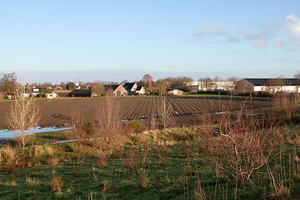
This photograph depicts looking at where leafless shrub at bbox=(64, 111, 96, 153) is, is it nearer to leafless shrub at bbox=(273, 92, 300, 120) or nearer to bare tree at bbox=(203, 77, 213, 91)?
leafless shrub at bbox=(273, 92, 300, 120)

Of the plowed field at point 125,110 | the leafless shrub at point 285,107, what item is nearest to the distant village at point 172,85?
the plowed field at point 125,110

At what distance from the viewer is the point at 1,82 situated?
74438 millimetres

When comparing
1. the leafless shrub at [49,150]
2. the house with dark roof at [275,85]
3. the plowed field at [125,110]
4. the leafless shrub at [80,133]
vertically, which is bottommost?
the plowed field at [125,110]

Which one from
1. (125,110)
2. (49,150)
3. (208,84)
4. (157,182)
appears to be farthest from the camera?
(208,84)

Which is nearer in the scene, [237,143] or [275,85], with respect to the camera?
[237,143]

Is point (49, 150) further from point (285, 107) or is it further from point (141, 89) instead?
point (141, 89)

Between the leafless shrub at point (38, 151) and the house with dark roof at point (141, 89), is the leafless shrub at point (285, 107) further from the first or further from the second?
the house with dark roof at point (141, 89)

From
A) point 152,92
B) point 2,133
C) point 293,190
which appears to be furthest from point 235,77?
point 293,190

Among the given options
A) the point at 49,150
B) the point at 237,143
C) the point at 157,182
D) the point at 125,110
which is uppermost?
the point at 237,143

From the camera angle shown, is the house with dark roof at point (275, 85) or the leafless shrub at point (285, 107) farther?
the house with dark roof at point (275, 85)

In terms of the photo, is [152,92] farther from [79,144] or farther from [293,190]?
[293,190]

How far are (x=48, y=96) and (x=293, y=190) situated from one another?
3255 inches

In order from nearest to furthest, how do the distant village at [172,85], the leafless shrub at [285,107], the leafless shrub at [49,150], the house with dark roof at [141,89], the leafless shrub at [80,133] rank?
the leafless shrub at [49,150] < the leafless shrub at [80,133] < the leafless shrub at [285,107] < the distant village at [172,85] < the house with dark roof at [141,89]

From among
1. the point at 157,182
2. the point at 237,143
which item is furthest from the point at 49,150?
the point at 237,143
